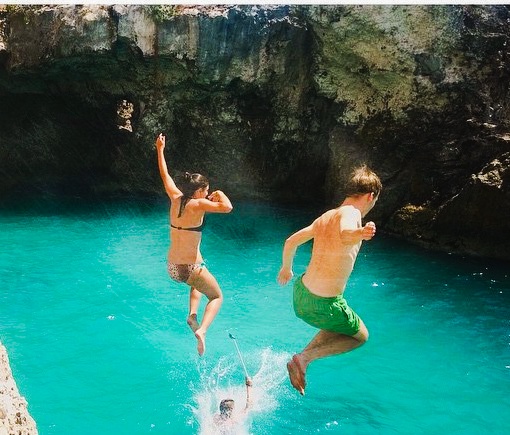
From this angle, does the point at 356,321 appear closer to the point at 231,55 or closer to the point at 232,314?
the point at 232,314

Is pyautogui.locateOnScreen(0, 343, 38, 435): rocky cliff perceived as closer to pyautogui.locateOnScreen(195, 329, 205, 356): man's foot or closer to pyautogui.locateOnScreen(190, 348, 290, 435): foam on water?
pyautogui.locateOnScreen(195, 329, 205, 356): man's foot

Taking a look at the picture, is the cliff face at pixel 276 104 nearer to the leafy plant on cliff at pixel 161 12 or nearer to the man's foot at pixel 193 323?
the leafy plant on cliff at pixel 161 12

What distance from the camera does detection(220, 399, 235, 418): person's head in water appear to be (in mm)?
6016

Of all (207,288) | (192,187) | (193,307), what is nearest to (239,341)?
(193,307)

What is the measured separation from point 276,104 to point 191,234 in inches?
315

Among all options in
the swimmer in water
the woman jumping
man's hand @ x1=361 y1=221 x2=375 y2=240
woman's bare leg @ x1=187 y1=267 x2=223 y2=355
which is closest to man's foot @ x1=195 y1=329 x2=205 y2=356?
the woman jumping

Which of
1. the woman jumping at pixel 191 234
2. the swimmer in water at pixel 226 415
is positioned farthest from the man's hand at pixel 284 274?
the swimmer in water at pixel 226 415

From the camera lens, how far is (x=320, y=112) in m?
13.4

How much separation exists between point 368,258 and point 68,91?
318 inches

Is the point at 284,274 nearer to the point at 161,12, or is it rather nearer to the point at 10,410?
the point at 10,410

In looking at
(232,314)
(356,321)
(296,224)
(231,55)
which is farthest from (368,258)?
(356,321)

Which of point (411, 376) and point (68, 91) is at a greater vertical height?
point (68, 91)

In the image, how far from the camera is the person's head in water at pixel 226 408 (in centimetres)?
602

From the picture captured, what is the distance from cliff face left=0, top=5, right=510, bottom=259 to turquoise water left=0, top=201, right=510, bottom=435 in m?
1.66
